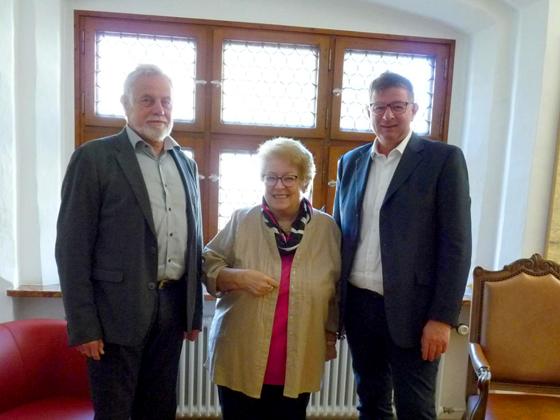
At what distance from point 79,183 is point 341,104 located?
1.51m

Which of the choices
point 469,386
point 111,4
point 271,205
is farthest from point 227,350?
point 111,4

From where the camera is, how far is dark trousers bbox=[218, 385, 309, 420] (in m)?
1.45

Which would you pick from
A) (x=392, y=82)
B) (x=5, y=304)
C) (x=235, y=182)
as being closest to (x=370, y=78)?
(x=235, y=182)

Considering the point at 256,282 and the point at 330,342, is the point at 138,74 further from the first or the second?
the point at 330,342

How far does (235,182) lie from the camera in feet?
7.92

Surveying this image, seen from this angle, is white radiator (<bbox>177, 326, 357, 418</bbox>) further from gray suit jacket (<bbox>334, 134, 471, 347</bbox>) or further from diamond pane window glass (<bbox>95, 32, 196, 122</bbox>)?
diamond pane window glass (<bbox>95, 32, 196, 122</bbox>)

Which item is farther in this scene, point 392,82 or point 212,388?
point 212,388

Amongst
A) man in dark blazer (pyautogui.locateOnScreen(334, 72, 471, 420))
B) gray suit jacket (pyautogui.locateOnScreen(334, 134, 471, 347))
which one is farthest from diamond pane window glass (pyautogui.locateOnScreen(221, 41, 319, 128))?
gray suit jacket (pyautogui.locateOnScreen(334, 134, 471, 347))

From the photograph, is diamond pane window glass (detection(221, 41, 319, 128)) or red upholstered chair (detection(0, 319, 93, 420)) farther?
diamond pane window glass (detection(221, 41, 319, 128))

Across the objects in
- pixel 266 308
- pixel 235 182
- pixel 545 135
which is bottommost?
pixel 266 308

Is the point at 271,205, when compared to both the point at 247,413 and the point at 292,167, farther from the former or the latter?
the point at 247,413

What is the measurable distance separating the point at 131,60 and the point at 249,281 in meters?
1.49

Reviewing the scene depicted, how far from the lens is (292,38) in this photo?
7.55 feet

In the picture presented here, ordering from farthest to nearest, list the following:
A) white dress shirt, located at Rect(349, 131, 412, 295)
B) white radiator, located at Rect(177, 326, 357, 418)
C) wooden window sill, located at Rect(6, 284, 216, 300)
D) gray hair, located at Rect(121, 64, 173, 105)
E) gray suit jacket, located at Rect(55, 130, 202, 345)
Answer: white radiator, located at Rect(177, 326, 357, 418), wooden window sill, located at Rect(6, 284, 216, 300), white dress shirt, located at Rect(349, 131, 412, 295), gray hair, located at Rect(121, 64, 173, 105), gray suit jacket, located at Rect(55, 130, 202, 345)
